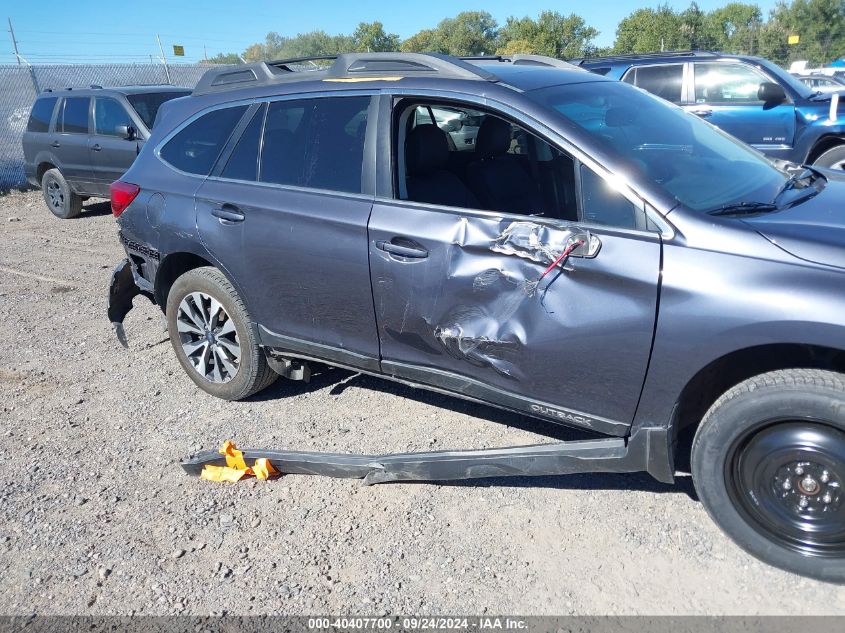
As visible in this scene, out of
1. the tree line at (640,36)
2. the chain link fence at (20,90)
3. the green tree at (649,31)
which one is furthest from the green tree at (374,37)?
the chain link fence at (20,90)

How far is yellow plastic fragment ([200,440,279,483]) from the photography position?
3740 millimetres

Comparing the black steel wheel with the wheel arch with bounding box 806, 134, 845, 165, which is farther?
the wheel arch with bounding box 806, 134, 845, 165

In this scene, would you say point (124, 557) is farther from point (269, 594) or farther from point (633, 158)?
point (633, 158)

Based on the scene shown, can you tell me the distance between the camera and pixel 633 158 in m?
3.11

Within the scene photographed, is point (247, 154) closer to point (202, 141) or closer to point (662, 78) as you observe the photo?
point (202, 141)

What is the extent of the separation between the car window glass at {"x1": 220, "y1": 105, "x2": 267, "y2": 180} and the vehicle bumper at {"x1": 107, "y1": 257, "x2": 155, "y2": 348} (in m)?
1.15

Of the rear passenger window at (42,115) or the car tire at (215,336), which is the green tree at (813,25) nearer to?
the rear passenger window at (42,115)

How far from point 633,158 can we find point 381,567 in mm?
2011

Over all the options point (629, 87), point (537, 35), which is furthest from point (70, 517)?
point (537, 35)

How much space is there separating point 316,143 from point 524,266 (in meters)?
1.44

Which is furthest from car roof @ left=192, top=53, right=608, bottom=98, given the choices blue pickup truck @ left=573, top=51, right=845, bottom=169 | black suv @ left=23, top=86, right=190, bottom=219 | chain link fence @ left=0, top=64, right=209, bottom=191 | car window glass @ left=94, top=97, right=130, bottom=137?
chain link fence @ left=0, top=64, right=209, bottom=191

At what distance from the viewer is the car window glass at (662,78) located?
966 cm

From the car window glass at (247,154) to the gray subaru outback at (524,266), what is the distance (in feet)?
0.04

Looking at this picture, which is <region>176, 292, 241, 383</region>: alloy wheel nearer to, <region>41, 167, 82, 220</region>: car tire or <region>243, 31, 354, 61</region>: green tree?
<region>41, 167, 82, 220</region>: car tire
